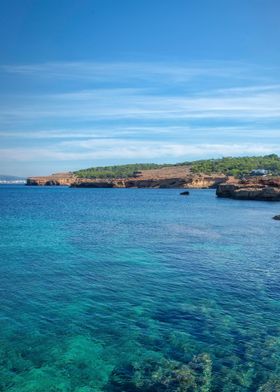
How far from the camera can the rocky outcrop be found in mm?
102412

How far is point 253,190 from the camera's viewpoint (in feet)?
354

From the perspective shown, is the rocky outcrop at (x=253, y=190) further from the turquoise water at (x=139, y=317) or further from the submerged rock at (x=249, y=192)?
the turquoise water at (x=139, y=317)

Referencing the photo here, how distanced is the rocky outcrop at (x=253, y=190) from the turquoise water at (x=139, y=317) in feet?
221

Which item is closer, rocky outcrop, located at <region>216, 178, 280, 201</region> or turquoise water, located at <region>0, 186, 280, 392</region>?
turquoise water, located at <region>0, 186, 280, 392</region>

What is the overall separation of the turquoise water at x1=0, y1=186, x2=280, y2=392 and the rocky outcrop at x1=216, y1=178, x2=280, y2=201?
6743 cm

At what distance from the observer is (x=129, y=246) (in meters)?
38.0

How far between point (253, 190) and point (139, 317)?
93.9 meters

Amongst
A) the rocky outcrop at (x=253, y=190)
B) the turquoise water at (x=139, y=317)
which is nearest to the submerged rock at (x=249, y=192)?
the rocky outcrop at (x=253, y=190)

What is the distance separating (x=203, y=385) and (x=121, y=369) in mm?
2947

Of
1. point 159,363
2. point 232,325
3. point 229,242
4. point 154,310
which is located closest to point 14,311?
point 154,310

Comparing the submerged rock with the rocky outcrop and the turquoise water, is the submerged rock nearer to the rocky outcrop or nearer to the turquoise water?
the rocky outcrop

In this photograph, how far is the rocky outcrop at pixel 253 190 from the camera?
10241 centimetres

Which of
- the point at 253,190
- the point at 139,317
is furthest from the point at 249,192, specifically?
the point at 139,317

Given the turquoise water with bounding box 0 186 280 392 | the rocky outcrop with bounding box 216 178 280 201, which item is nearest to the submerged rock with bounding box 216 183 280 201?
the rocky outcrop with bounding box 216 178 280 201
